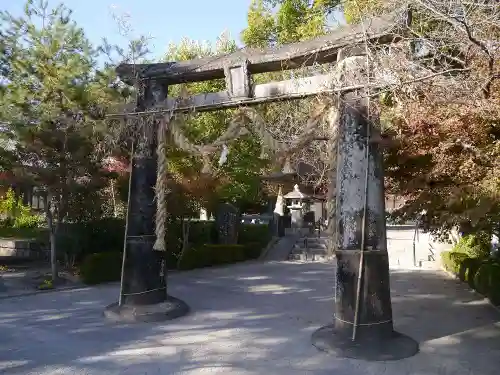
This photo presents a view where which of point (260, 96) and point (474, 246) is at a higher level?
point (260, 96)

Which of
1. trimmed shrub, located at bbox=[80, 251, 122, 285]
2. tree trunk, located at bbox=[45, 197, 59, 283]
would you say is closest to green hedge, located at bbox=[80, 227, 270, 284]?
trimmed shrub, located at bbox=[80, 251, 122, 285]

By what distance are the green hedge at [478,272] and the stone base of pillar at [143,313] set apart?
6.19 m

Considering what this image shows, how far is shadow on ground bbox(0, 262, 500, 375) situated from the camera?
539 cm

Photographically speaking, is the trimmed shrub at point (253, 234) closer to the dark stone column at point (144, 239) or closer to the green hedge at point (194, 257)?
the green hedge at point (194, 257)

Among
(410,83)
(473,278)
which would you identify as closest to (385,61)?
(410,83)

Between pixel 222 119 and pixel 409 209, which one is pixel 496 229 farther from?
pixel 222 119

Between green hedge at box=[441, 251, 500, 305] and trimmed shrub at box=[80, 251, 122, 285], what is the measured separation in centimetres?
873

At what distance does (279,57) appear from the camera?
646cm

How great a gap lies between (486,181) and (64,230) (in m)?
10.9

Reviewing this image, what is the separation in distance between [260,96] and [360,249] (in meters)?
2.52

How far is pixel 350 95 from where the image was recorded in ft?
19.2

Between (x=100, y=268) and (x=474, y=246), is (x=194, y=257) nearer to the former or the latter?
(x=100, y=268)

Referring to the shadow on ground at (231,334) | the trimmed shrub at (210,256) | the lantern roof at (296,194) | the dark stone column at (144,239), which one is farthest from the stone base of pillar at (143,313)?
the lantern roof at (296,194)

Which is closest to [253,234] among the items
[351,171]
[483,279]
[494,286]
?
[483,279]
